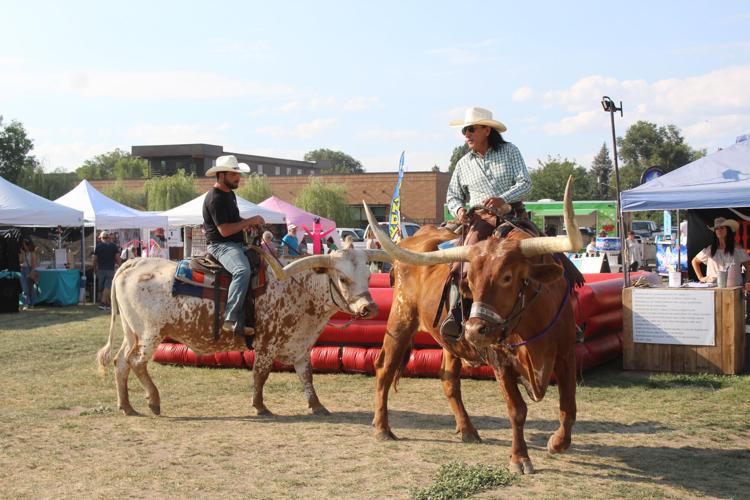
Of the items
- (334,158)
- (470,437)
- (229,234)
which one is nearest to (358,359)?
(229,234)

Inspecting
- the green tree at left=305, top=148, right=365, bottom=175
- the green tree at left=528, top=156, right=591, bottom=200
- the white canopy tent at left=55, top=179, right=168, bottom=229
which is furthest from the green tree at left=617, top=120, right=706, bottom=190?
the green tree at left=305, top=148, right=365, bottom=175

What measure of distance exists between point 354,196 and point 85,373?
160ft

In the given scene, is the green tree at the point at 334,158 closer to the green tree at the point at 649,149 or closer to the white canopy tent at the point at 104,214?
the green tree at the point at 649,149

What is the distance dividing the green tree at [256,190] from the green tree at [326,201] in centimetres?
266

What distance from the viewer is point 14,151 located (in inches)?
2616

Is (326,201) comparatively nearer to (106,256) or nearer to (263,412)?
(106,256)

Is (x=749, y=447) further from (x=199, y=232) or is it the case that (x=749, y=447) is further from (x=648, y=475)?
(x=199, y=232)

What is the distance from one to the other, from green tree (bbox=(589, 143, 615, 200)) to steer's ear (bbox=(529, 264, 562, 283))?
80409 millimetres

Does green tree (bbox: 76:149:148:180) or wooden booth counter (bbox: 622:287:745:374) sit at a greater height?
green tree (bbox: 76:149:148:180)

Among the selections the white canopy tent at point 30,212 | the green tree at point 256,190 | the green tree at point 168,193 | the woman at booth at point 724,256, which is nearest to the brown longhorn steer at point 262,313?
the woman at booth at point 724,256

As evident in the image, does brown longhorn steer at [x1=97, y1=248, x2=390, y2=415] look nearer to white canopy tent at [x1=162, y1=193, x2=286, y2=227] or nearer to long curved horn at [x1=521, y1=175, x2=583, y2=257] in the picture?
long curved horn at [x1=521, y1=175, x2=583, y2=257]

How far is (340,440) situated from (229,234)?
2.38 metres

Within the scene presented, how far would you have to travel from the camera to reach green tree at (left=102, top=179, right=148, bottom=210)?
5609 centimetres

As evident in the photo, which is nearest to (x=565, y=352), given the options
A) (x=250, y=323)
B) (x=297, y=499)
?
(x=297, y=499)
